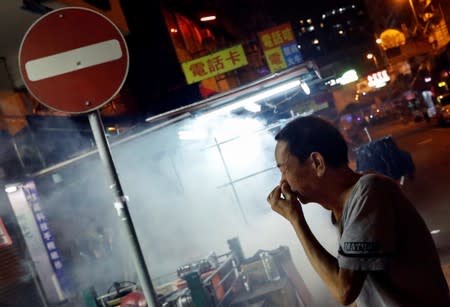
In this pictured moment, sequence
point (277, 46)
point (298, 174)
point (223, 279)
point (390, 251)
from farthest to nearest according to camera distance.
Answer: point (277, 46)
point (223, 279)
point (298, 174)
point (390, 251)

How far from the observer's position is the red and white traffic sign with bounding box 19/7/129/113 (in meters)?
2.96

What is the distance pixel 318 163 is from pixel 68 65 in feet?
6.02

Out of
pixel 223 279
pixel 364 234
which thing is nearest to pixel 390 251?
pixel 364 234

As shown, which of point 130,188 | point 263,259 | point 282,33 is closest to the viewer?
point 263,259

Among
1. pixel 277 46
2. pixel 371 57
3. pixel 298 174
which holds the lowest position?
pixel 298 174

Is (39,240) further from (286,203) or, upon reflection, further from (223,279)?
(286,203)

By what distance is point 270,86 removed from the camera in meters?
7.61

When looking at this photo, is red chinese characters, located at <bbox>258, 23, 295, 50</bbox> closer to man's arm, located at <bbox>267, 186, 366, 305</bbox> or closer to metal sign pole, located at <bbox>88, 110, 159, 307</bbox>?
metal sign pole, located at <bbox>88, 110, 159, 307</bbox>

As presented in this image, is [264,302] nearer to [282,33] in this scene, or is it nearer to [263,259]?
[263,259]

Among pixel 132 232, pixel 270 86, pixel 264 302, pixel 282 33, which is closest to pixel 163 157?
pixel 270 86

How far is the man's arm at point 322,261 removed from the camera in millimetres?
1930

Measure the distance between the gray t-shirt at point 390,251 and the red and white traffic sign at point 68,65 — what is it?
1.84 meters

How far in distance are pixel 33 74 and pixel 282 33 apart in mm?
15642

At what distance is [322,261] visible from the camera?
2074 mm
